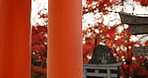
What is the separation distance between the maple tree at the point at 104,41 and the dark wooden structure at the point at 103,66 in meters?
2.84

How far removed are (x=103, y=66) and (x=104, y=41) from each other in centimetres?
369

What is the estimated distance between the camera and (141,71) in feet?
45.4

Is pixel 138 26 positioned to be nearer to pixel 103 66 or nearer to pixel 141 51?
pixel 141 51

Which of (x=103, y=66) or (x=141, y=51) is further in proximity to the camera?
(x=103, y=66)

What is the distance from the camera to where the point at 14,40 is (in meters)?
3.36

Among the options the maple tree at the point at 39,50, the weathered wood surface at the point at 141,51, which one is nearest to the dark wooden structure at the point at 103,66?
the maple tree at the point at 39,50

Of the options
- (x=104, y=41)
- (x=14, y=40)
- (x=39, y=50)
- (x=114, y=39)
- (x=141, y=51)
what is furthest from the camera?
(x=39, y=50)

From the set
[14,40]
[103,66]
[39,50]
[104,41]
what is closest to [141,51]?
[14,40]

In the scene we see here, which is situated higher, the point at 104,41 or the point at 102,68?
the point at 104,41

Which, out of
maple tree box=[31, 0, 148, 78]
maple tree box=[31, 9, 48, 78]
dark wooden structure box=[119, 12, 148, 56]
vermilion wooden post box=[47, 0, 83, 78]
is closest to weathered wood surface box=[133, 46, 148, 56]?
dark wooden structure box=[119, 12, 148, 56]

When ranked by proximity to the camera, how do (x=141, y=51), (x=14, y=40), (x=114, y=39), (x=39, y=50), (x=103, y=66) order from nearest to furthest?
(x=14, y=40)
(x=141, y=51)
(x=103, y=66)
(x=114, y=39)
(x=39, y=50)

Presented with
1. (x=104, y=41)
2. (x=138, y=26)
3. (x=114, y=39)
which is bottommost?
(x=104, y=41)

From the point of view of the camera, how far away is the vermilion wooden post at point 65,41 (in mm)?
2341

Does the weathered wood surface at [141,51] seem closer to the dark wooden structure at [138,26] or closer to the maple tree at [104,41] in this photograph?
the dark wooden structure at [138,26]
